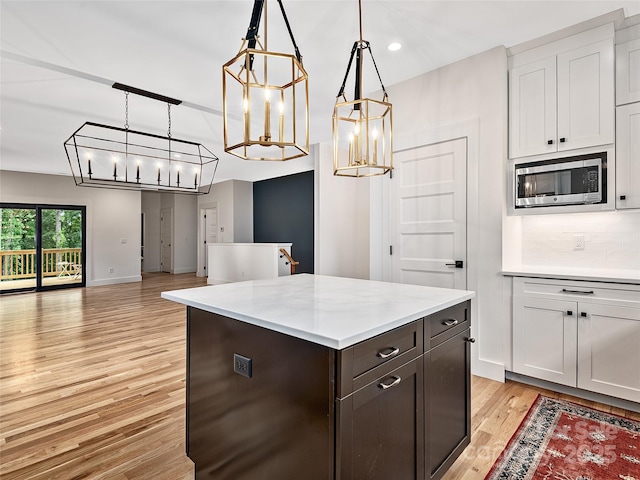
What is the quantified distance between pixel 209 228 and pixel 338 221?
5645 millimetres

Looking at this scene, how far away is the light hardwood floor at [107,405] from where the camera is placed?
1877 mm

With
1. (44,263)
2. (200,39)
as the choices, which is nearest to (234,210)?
(44,263)

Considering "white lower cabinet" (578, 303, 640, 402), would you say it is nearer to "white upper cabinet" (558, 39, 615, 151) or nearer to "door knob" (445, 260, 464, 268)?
"door knob" (445, 260, 464, 268)

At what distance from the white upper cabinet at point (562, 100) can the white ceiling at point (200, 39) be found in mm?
233

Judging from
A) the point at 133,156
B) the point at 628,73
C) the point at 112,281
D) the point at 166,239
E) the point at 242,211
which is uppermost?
the point at 133,156

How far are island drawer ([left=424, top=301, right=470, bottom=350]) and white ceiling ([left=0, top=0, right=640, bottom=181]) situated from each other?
2021 millimetres

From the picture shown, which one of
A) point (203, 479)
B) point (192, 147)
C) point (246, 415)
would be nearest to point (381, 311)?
point (246, 415)

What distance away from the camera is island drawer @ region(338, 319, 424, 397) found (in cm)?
112

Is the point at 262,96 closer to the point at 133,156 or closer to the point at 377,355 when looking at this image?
the point at 377,355

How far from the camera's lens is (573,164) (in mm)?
2662

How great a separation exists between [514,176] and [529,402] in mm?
1751

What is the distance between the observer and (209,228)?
1042cm

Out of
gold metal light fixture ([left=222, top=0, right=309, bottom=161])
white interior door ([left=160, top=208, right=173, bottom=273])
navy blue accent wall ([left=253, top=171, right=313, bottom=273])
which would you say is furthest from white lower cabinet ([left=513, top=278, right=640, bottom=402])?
white interior door ([left=160, top=208, right=173, bottom=273])

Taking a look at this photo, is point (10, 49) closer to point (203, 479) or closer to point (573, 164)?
point (203, 479)
